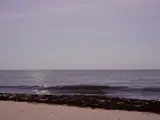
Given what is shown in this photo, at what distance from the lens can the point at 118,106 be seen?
1272 centimetres

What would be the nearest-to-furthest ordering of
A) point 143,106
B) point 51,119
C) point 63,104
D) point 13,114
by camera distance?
point 51,119
point 13,114
point 143,106
point 63,104

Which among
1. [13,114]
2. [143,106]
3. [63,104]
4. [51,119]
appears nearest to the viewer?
[51,119]

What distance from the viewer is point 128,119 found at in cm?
967

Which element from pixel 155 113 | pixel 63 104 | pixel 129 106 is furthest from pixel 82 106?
pixel 155 113

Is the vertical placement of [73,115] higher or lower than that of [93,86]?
lower

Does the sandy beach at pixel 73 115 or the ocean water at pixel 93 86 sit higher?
the ocean water at pixel 93 86

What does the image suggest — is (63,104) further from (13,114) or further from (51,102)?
(13,114)

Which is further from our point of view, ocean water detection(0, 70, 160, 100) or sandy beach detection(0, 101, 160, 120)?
ocean water detection(0, 70, 160, 100)

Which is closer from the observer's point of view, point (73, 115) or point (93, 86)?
point (73, 115)

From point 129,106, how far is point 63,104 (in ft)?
10.7

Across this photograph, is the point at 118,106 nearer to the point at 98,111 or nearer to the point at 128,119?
the point at 98,111

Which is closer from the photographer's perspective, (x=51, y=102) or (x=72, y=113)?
(x=72, y=113)

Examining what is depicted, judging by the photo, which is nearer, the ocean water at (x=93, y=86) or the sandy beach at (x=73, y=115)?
the sandy beach at (x=73, y=115)

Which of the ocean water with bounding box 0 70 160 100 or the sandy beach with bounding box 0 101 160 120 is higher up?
the ocean water with bounding box 0 70 160 100
